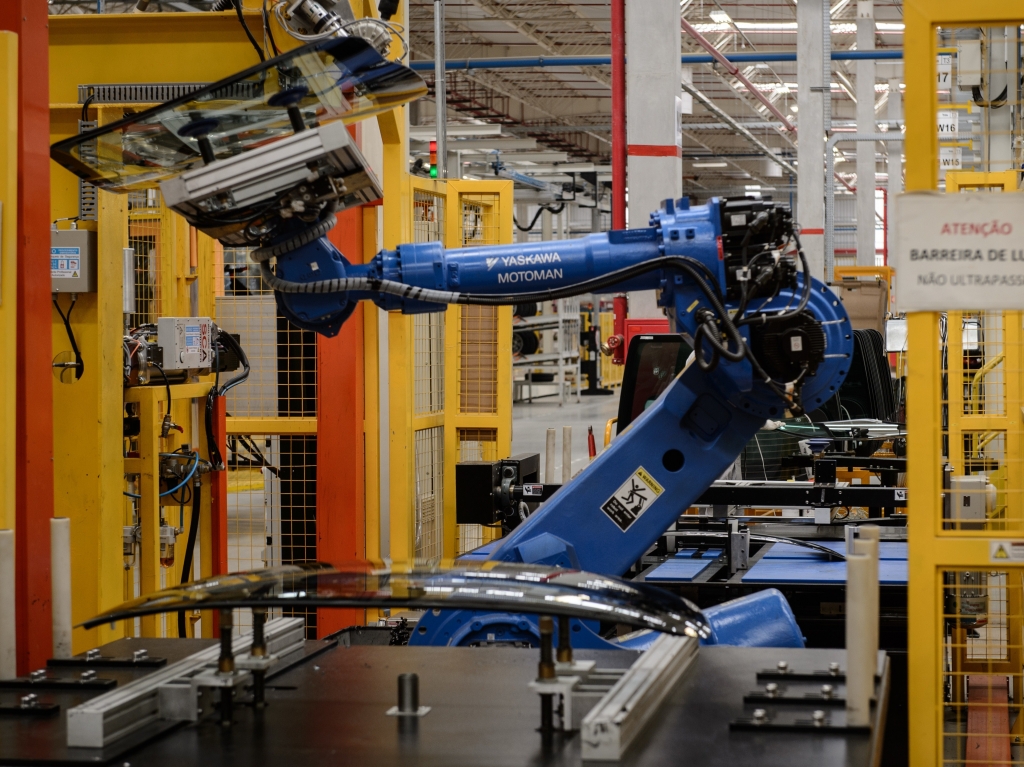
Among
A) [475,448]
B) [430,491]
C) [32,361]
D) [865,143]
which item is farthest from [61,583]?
[865,143]

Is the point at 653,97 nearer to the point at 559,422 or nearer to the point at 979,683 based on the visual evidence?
the point at 979,683

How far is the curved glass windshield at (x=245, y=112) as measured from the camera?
2213 millimetres

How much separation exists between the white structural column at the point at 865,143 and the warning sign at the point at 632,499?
13310mm

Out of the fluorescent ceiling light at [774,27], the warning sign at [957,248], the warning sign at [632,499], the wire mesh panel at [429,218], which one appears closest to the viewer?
the warning sign at [957,248]

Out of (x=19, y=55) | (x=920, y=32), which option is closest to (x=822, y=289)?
(x=920, y=32)

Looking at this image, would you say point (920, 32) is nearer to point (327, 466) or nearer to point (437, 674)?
point (437, 674)

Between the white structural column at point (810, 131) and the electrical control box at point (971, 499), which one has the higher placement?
the white structural column at point (810, 131)

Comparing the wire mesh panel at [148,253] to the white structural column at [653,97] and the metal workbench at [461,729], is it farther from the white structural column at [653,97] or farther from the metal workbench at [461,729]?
the metal workbench at [461,729]

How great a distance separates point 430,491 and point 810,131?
860cm

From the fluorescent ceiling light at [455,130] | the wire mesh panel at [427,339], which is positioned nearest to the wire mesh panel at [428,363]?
the wire mesh panel at [427,339]

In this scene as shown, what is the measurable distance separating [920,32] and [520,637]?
168 cm

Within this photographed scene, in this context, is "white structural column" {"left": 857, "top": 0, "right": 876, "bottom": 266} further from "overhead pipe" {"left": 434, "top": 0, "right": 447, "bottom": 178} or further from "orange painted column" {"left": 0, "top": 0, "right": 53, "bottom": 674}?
"orange painted column" {"left": 0, "top": 0, "right": 53, "bottom": 674}

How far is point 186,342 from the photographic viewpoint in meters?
4.58

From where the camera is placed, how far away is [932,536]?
2047 mm
